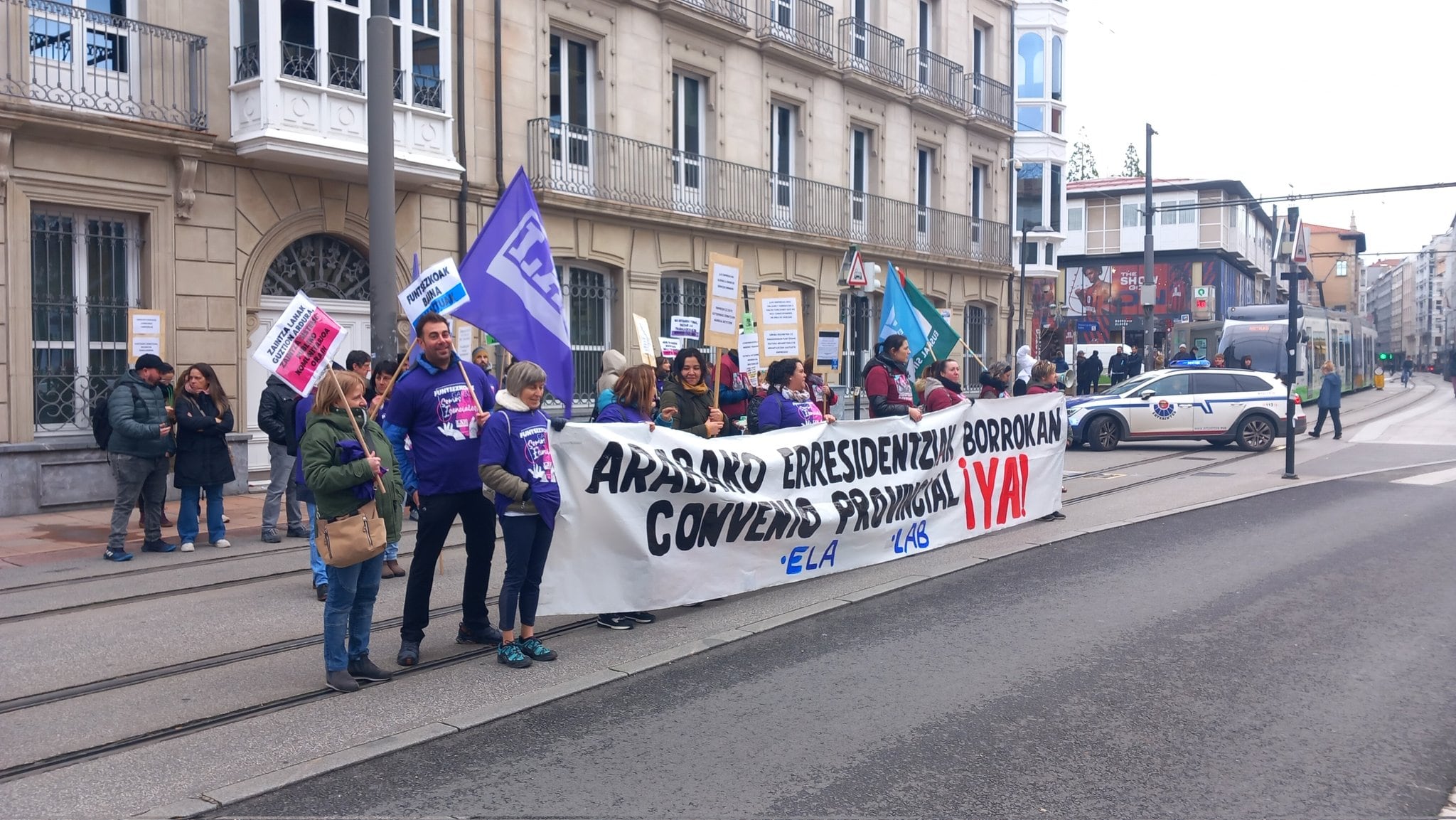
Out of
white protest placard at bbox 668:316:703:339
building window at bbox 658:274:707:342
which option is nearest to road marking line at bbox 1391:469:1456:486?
white protest placard at bbox 668:316:703:339

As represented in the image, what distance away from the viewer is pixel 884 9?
2688 centimetres

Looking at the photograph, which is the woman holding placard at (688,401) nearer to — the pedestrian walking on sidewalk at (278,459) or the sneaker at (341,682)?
the sneaker at (341,682)

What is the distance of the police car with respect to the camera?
829 inches

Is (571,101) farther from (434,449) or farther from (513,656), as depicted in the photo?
(513,656)

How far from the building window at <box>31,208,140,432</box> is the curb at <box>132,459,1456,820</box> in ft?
31.6

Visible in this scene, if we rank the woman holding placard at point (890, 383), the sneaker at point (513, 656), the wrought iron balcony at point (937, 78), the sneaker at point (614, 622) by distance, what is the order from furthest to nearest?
the wrought iron balcony at point (937, 78)
the woman holding placard at point (890, 383)
the sneaker at point (614, 622)
the sneaker at point (513, 656)

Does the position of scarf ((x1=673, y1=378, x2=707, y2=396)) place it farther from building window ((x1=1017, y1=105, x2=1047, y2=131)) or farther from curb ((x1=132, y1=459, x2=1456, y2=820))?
building window ((x1=1017, y1=105, x2=1047, y2=131))

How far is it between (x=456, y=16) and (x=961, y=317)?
1699 centimetres

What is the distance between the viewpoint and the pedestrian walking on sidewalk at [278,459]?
408 inches

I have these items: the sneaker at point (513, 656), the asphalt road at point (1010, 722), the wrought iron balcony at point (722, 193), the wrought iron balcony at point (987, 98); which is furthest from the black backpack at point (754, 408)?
the wrought iron balcony at point (987, 98)

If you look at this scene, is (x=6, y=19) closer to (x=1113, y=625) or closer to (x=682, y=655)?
(x=682, y=655)

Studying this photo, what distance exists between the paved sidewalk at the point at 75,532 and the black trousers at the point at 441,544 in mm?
5365

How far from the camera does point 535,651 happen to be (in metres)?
6.52

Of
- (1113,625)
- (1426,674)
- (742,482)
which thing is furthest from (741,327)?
(1426,674)
